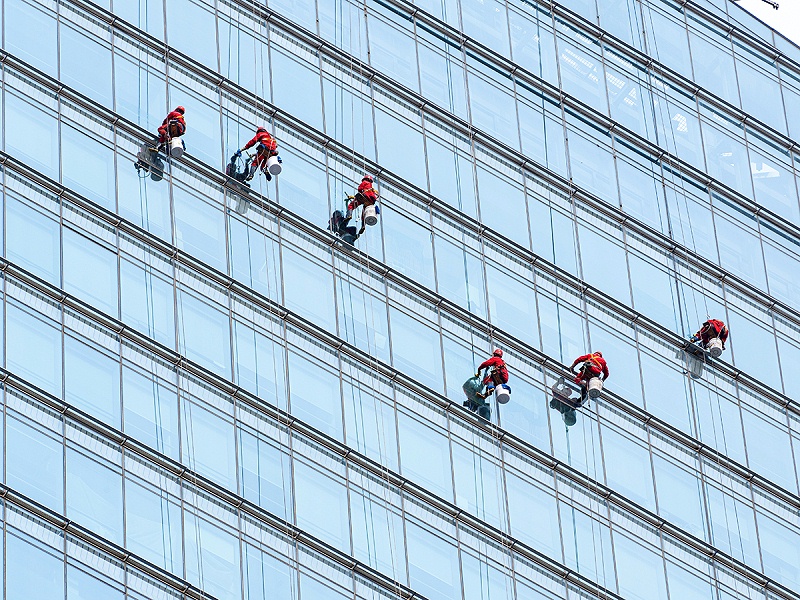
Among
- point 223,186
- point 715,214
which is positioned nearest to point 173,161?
point 223,186

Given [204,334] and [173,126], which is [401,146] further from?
[204,334]

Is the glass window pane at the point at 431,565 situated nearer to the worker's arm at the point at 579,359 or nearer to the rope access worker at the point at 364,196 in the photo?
the worker's arm at the point at 579,359

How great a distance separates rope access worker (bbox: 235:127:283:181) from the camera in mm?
54750

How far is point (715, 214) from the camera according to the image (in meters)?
64.1

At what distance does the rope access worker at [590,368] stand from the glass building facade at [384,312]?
762 mm

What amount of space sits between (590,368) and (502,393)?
2.76 m

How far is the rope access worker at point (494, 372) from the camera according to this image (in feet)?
A: 178

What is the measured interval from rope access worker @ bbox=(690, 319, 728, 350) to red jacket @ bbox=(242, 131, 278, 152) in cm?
1213

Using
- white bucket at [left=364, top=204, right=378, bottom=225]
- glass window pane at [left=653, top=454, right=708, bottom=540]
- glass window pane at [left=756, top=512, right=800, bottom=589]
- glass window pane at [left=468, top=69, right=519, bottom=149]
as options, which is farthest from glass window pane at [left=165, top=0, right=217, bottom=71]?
glass window pane at [left=756, top=512, right=800, bottom=589]

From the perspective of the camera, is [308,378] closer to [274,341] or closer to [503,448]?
[274,341]

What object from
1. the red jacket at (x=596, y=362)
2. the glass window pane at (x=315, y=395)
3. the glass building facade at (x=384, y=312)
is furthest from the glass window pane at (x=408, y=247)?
the glass window pane at (x=315, y=395)

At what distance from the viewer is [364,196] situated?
5516cm

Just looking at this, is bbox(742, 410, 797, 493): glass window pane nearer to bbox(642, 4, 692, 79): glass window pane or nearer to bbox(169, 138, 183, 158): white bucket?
bbox(642, 4, 692, 79): glass window pane

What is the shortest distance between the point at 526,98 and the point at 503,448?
36.8ft
